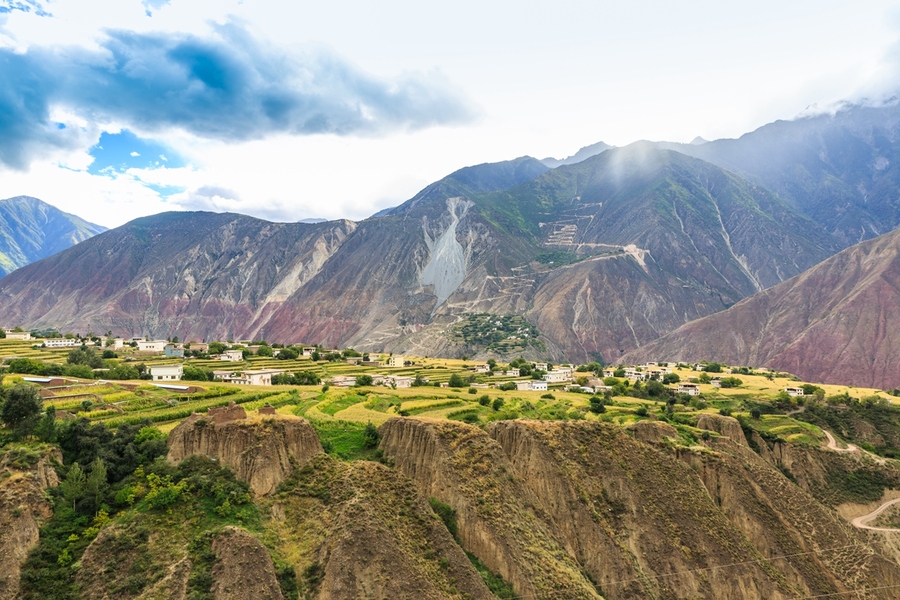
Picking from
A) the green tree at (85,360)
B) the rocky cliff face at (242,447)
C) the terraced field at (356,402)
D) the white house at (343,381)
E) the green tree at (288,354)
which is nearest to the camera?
the rocky cliff face at (242,447)

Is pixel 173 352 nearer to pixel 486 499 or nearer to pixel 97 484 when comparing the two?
pixel 97 484

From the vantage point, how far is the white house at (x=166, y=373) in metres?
57.5

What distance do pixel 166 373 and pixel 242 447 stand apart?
2998 centimetres

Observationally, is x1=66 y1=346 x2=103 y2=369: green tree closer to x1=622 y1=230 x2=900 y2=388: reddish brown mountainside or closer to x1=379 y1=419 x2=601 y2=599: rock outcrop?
x1=379 y1=419 x2=601 y2=599: rock outcrop

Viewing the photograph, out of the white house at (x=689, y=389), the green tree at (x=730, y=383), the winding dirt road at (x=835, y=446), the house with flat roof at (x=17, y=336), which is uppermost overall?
the house with flat roof at (x=17, y=336)

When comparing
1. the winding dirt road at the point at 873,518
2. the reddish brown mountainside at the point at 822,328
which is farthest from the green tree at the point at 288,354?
the reddish brown mountainside at the point at 822,328

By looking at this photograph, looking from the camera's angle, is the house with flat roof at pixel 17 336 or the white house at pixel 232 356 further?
the house with flat roof at pixel 17 336

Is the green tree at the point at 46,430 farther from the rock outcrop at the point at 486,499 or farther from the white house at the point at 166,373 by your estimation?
the white house at the point at 166,373

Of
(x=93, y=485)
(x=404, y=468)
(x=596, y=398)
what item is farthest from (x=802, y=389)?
(x=93, y=485)

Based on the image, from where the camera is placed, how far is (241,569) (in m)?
27.5

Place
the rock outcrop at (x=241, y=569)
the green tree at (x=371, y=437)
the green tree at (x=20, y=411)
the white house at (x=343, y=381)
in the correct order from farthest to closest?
1. the white house at (x=343, y=381)
2. the green tree at (x=371, y=437)
3. the green tree at (x=20, y=411)
4. the rock outcrop at (x=241, y=569)

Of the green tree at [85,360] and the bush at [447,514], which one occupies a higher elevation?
the green tree at [85,360]

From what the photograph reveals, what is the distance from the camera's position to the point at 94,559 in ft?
88.5

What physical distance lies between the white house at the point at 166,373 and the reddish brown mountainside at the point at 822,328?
5314 inches
